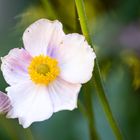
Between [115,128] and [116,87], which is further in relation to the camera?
[116,87]

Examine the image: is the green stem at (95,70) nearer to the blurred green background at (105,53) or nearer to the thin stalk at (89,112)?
the thin stalk at (89,112)

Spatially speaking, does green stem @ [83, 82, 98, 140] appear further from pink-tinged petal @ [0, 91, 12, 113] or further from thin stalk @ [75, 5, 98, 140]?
pink-tinged petal @ [0, 91, 12, 113]

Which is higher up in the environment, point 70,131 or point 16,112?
point 16,112

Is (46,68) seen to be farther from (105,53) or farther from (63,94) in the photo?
(105,53)

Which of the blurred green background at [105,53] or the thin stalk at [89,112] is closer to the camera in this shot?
the thin stalk at [89,112]

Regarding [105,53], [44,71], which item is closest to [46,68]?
[44,71]

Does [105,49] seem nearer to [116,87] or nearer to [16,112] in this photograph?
[116,87]

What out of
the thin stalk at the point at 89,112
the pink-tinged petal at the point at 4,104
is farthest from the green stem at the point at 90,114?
the pink-tinged petal at the point at 4,104

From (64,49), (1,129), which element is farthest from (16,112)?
(1,129)
